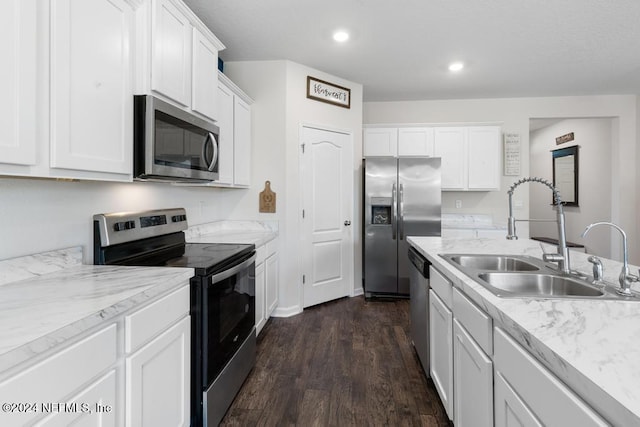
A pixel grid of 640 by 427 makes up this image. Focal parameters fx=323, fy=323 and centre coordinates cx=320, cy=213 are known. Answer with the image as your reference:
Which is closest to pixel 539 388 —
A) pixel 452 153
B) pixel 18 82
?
pixel 18 82

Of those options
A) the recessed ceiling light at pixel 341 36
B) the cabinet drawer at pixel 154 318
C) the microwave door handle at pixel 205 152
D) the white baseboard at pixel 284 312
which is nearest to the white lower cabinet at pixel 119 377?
the cabinet drawer at pixel 154 318

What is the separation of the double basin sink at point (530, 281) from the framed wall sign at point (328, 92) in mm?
2329

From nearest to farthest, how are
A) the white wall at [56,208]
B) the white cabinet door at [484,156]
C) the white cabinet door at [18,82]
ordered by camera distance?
1. the white cabinet door at [18,82]
2. the white wall at [56,208]
3. the white cabinet door at [484,156]

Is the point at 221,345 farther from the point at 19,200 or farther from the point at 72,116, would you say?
the point at 72,116

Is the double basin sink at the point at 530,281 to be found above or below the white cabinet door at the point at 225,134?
below

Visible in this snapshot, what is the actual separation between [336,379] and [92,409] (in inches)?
59.9

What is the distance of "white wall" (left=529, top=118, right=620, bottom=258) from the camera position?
466 centimetres

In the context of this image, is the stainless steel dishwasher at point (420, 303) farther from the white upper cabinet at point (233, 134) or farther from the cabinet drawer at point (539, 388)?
the white upper cabinet at point (233, 134)

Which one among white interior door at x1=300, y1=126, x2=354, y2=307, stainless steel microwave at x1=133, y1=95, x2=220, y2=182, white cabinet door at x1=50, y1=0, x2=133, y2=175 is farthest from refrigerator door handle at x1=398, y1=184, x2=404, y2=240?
white cabinet door at x1=50, y1=0, x2=133, y2=175

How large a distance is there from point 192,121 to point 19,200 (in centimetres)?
91

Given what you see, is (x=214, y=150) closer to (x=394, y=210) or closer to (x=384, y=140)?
(x=394, y=210)

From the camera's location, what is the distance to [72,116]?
1188 millimetres

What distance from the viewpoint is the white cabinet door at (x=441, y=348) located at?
1.59 metres

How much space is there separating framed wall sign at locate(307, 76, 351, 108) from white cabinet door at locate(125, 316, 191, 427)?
2729 mm
